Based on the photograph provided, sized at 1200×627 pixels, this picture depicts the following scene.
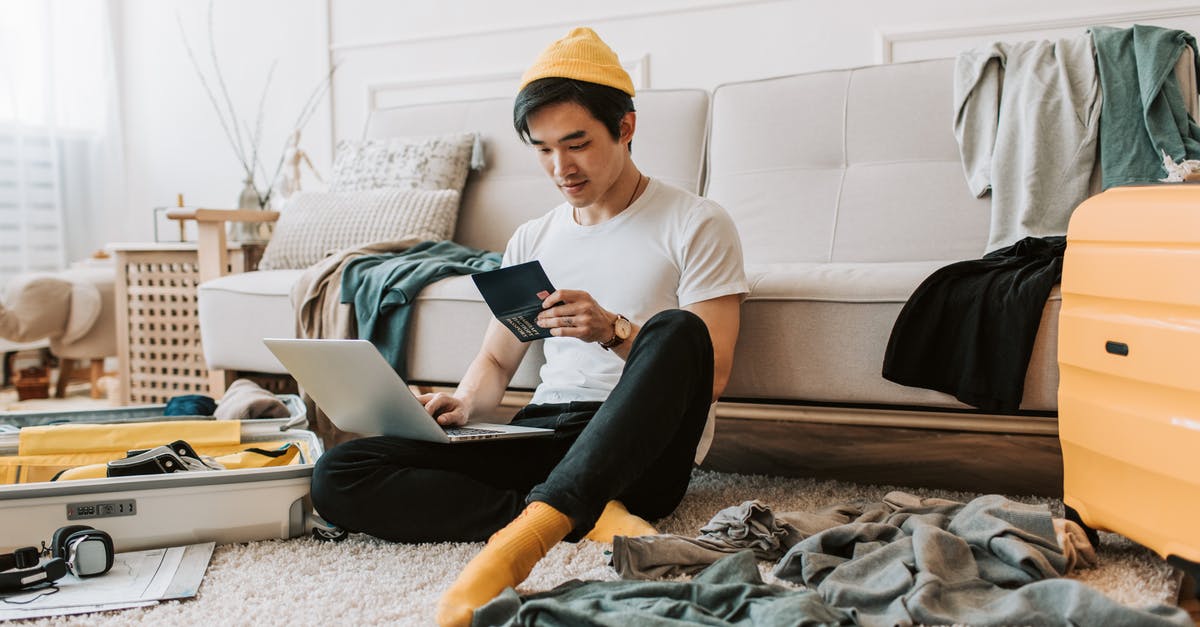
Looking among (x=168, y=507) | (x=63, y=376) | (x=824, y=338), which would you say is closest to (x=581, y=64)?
(x=824, y=338)

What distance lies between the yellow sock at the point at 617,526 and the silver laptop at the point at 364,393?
0.16 metres

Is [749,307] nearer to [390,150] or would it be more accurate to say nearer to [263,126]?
[390,150]

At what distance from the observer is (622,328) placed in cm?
141

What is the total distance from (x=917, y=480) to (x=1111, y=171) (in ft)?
2.42

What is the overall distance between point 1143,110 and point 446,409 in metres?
1.51

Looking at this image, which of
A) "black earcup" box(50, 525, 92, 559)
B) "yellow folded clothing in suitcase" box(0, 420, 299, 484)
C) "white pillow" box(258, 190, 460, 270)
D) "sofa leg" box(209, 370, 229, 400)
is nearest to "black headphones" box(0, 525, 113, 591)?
"black earcup" box(50, 525, 92, 559)

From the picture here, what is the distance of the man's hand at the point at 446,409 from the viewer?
1477mm

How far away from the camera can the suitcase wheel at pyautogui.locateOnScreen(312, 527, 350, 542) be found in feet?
4.77

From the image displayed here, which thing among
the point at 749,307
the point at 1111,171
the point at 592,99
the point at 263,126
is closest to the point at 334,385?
the point at 592,99

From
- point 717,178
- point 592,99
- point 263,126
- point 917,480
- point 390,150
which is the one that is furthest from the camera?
point 263,126

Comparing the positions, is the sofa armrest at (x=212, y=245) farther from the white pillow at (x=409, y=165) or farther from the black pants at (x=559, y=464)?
the black pants at (x=559, y=464)

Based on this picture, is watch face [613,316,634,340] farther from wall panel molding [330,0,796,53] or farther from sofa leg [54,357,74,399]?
sofa leg [54,357,74,399]

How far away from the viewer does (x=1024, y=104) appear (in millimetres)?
2016

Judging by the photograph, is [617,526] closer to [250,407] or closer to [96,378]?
[250,407]
